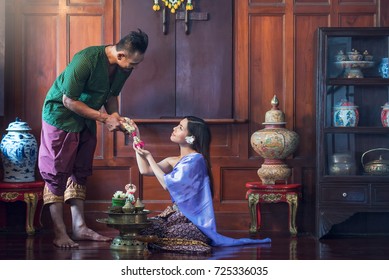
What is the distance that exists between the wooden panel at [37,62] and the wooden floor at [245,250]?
0.96m

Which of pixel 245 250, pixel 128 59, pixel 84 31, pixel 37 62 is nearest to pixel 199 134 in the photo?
pixel 128 59

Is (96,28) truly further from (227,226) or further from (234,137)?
(227,226)

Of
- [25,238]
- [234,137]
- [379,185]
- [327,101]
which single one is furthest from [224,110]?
[25,238]

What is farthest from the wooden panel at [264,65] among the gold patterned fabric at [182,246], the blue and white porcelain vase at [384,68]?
the gold patterned fabric at [182,246]

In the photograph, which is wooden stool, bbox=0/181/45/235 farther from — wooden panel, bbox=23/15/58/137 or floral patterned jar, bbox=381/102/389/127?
floral patterned jar, bbox=381/102/389/127

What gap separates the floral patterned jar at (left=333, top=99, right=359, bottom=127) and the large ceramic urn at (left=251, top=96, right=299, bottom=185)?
319 millimetres

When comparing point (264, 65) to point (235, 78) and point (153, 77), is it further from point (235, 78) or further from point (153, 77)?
point (153, 77)

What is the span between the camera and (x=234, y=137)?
6.21 meters

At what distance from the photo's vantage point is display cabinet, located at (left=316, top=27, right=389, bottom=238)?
581 cm

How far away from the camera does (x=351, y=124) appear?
5.91 m

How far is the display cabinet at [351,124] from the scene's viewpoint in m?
5.81

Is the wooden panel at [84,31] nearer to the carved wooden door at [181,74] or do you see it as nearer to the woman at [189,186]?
the carved wooden door at [181,74]

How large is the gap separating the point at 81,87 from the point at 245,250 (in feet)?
4.55

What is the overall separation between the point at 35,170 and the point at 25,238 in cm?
65
